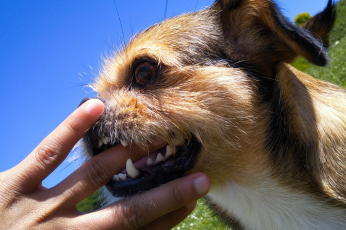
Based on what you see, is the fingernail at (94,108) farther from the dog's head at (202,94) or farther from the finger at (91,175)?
the finger at (91,175)

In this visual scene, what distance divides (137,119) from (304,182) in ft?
5.58

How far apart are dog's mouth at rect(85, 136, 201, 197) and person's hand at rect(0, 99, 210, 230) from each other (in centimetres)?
17

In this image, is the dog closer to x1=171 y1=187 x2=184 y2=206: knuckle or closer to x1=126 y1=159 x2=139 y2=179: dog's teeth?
x1=126 y1=159 x2=139 y2=179: dog's teeth

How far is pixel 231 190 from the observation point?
2965mm

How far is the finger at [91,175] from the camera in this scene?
2344mm

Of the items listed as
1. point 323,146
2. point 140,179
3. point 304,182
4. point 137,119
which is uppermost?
point 137,119

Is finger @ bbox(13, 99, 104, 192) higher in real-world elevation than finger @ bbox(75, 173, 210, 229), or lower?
higher

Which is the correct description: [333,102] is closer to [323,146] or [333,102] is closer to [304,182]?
[323,146]

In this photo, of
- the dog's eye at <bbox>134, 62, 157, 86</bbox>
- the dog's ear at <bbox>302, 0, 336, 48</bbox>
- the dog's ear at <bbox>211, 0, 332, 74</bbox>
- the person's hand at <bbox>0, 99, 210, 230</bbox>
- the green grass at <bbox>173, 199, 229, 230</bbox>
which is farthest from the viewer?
the green grass at <bbox>173, 199, 229, 230</bbox>

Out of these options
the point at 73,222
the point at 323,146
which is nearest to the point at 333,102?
the point at 323,146

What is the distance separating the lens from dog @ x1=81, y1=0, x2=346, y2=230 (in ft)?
8.61

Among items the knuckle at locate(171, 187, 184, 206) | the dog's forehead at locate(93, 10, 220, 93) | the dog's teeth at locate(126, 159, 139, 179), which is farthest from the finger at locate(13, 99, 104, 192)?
the knuckle at locate(171, 187, 184, 206)

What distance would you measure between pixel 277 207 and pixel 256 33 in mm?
1801

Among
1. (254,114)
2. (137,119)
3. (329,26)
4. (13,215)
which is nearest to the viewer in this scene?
(13,215)
